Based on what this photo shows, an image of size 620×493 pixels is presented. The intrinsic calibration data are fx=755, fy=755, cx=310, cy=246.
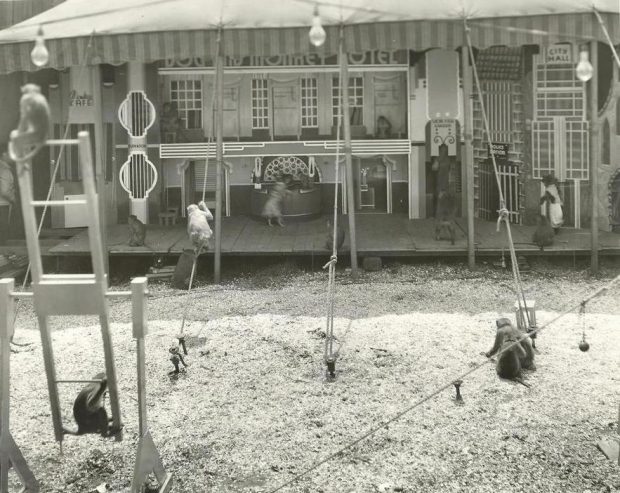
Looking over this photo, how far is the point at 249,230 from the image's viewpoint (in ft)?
45.5

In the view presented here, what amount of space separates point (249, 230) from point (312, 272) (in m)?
2.09

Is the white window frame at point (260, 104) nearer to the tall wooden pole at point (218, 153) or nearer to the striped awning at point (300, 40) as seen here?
the tall wooden pole at point (218, 153)

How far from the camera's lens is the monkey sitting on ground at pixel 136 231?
12.3 meters

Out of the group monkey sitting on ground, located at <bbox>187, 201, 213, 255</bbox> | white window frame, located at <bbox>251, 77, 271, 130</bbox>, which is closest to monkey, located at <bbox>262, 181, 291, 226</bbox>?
white window frame, located at <bbox>251, 77, 271, 130</bbox>

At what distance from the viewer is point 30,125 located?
12.4 feet

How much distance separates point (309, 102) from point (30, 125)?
1202cm

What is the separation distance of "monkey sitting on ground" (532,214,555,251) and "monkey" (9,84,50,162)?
30.9 ft

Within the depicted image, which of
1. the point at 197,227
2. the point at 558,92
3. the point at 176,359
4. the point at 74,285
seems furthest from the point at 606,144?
the point at 74,285

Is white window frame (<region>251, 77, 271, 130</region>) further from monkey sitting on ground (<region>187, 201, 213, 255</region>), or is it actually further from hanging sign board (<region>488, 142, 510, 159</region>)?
monkey sitting on ground (<region>187, 201, 213, 255</region>)

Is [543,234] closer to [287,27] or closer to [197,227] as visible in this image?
[287,27]

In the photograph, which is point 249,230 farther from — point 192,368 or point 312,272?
point 192,368

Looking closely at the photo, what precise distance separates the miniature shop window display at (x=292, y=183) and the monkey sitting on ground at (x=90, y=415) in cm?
939

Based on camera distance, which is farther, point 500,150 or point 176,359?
point 500,150

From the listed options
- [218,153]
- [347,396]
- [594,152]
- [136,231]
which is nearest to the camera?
[347,396]
